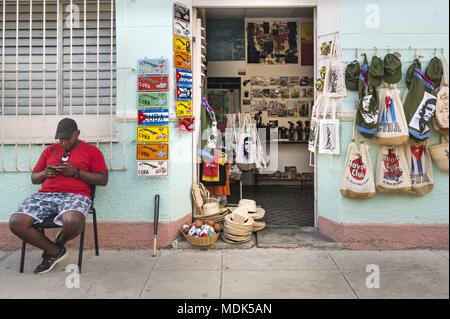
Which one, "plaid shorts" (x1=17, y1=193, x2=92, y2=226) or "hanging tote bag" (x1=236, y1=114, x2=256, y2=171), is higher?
"hanging tote bag" (x1=236, y1=114, x2=256, y2=171)

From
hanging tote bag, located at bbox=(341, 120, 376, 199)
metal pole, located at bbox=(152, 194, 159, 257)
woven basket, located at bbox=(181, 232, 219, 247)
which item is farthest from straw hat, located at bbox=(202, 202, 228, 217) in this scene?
hanging tote bag, located at bbox=(341, 120, 376, 199)

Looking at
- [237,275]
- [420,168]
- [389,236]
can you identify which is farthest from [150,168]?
[420,168]

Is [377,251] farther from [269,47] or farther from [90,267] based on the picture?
[269,47]

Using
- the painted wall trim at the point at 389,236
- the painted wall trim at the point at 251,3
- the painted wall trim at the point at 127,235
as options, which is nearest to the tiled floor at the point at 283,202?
the painted wall trim at the point at 389,236

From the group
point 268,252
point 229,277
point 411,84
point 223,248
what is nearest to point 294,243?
point 268,252

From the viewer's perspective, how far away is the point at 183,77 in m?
5.28

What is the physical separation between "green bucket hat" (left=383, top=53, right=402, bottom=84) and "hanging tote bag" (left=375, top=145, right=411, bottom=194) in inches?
29.1

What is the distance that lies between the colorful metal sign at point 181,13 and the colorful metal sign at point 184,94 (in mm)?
797

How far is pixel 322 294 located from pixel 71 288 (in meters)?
2.24

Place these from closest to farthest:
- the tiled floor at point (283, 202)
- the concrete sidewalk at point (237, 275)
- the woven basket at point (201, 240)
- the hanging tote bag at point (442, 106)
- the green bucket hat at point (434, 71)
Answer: the concrete sidewalk at point (237, 275) → the hanging tote bag at point (442, 106) → the green bucket hat at point (434, 71) → the woven basket at point (201, 240) → the tiled floor at point (283, 202)

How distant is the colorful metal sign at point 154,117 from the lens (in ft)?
17.0

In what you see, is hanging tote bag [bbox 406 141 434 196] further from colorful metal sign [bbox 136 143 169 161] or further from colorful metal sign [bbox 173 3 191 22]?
colorful metal sign [bbox 173 3 191 22]

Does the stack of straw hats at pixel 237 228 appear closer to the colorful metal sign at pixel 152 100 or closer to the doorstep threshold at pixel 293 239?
the doorstep threshold at pixel 293 239

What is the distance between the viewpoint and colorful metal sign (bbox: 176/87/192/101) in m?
5.24
